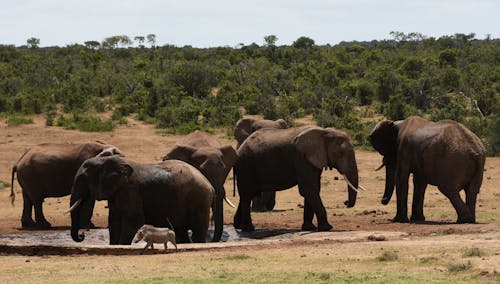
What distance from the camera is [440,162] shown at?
1888 centimetres

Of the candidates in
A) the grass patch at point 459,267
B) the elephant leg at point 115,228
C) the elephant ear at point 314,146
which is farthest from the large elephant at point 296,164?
the grass patch at point 459,267

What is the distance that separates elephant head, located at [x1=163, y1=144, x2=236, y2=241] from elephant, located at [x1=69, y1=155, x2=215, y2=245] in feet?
2.89

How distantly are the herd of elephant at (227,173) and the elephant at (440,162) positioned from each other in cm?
2

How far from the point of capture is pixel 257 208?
75.2 feet

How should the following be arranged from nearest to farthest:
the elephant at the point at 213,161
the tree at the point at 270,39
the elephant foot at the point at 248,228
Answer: the elephant at the point at 213,161
the elephant foot at the point at 248,228
the tree at the point at 270,39

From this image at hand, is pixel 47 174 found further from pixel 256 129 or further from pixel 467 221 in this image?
pixel 467 221

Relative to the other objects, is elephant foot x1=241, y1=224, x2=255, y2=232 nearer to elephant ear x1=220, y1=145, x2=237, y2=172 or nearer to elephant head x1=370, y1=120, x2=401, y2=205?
elephant ear x1=220, y1=145, x2=237, y2=172

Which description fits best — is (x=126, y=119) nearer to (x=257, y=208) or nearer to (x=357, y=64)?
(x=257, y=208)

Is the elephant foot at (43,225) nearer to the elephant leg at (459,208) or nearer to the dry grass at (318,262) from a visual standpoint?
the dry grass at (318,262)

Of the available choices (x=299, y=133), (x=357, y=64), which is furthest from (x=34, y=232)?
(x=357, y=64)

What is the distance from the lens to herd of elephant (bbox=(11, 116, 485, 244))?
16.8 m

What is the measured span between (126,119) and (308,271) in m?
26.2

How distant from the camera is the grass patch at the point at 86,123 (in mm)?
35094

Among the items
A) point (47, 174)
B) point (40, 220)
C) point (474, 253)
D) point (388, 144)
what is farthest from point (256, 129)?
point (474, 253)
